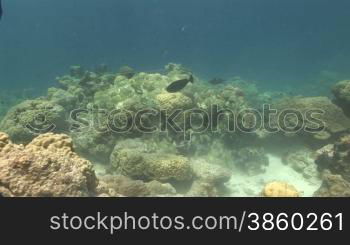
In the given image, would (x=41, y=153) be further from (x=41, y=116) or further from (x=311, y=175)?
(x=311, y=175)

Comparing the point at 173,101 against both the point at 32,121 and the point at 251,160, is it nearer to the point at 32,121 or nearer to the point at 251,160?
the point at 251,160

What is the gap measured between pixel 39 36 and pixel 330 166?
12730 centimetres

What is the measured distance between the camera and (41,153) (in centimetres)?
501

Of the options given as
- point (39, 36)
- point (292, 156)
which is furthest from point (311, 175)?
point (39, 36)

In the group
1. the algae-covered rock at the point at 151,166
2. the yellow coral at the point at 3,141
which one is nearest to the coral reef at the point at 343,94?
the algae-covered rock at the point at 151,166

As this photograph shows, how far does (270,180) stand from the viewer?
30.1 ft

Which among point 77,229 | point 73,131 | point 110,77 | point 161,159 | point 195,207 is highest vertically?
point 110,77

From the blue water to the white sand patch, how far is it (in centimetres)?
1874

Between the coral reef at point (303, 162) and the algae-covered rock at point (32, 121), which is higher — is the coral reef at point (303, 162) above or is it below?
below

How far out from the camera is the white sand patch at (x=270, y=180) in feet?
27.8

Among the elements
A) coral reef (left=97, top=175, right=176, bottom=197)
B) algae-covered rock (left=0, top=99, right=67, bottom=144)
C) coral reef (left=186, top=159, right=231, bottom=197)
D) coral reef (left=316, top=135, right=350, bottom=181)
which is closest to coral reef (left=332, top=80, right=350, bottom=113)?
coral reef (left=316, top=135, right=350, bottom=181)

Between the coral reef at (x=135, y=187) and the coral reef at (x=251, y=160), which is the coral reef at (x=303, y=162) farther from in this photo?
the coral reef at (x=135, y=187)

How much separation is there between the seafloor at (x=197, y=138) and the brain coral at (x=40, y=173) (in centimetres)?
193

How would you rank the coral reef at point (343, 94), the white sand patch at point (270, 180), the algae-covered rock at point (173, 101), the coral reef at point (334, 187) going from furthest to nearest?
the coral reef at point (343, 94)
the algae-covered rock at point (173, 101)
the white sand patch at point (270, 180)
the coral reef at point (334, 187)
